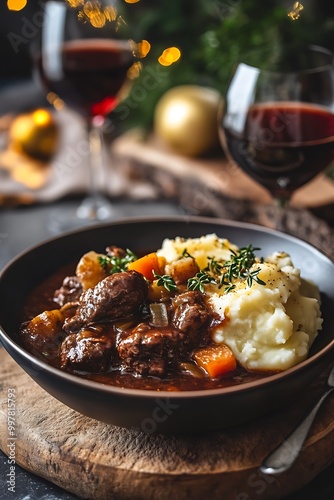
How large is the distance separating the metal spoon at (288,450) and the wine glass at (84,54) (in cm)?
310

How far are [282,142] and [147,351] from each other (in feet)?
6.38

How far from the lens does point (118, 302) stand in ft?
9.29

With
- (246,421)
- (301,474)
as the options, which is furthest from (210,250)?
(301,474)

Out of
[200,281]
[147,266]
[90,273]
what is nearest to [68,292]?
[90,273]

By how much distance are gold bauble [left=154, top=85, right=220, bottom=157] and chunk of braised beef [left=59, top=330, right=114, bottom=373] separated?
3.25 m

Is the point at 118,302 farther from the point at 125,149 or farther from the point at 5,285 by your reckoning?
the point at 125,149

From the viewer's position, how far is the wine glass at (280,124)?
4.12 metres

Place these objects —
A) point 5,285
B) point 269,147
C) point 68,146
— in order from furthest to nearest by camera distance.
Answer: point 68,146, point 269,147, point 5,285

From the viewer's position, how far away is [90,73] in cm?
499

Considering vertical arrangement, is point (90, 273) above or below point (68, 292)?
above

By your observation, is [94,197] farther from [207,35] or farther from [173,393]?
[173,393]

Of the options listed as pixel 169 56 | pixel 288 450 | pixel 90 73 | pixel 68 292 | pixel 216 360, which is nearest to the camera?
pixel 288 450

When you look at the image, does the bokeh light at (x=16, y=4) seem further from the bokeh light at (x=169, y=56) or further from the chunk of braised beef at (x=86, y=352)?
the chunk of braised beef at (x=86, y=352)

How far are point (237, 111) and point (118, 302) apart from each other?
1.92m
